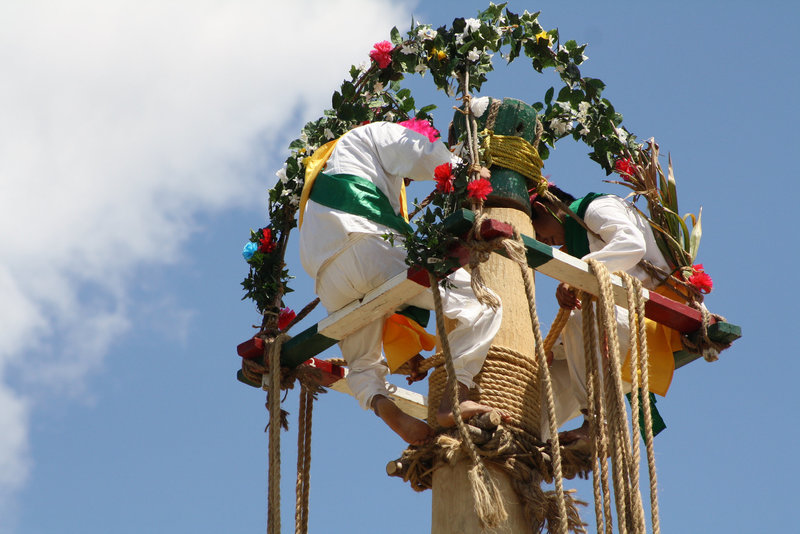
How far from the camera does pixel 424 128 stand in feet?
21.5

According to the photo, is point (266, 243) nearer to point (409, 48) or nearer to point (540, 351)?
point (409, 48)

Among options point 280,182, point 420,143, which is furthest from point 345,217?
point 280,182

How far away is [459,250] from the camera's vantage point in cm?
566

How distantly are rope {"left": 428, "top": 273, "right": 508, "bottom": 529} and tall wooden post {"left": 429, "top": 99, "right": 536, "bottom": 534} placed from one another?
4.0 inches

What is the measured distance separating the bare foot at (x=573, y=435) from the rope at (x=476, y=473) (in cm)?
59

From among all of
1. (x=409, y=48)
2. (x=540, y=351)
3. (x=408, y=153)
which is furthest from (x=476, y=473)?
(x=409, y=48)

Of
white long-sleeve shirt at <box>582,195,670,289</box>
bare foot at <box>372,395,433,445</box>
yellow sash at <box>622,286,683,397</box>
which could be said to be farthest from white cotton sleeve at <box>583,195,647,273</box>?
bare foot at <box>372,395,433,445</box>

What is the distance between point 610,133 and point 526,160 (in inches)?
30.2

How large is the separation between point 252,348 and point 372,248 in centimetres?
93

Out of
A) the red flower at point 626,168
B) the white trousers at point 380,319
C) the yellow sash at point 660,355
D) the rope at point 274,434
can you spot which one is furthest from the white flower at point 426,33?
the yellow sash at point 660,355

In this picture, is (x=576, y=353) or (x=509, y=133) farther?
(x=509, y=133)

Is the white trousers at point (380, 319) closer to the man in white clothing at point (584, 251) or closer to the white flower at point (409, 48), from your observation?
the man in white clothing at point (584, 251)

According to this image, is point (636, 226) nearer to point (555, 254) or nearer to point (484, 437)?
point (555, 254)

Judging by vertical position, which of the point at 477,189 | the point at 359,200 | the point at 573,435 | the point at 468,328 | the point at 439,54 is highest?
the point at 439,54
